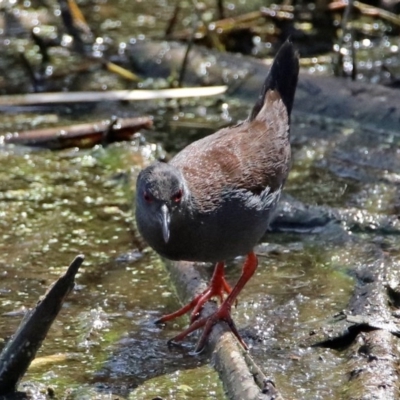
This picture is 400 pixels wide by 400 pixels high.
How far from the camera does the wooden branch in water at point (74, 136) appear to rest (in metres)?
7.35

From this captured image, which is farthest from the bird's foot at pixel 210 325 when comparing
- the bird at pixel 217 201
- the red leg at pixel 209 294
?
the red leg at pixel 209 294

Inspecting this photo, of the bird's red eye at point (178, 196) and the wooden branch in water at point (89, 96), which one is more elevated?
the bird's red eye at point (178, 196)

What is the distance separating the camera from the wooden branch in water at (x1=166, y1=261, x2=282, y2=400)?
3701 mm

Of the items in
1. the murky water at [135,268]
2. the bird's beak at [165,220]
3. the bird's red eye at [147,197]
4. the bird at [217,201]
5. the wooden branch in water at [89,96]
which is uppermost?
the bird's red eye at [147,197]

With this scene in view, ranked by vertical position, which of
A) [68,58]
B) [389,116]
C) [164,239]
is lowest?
[68,58]

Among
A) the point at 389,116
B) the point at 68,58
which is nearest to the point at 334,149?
the point at 389,116

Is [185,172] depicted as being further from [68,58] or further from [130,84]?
[68,58]

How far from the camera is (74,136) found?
7.34 m

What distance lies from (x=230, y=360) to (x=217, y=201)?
98 centimetres

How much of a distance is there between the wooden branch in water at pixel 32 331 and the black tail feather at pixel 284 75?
2503mm

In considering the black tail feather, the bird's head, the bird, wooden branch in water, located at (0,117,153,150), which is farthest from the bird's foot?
wooden branch in water, located at (0,117,153,150)

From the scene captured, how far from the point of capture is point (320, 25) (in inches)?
404

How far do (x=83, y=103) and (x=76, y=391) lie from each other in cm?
450

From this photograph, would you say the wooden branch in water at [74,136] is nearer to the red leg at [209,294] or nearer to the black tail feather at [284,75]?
the black tail feather at [284,75]
